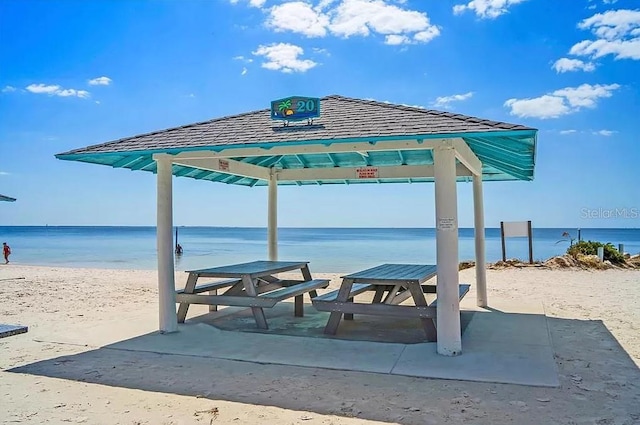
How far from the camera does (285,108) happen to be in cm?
648

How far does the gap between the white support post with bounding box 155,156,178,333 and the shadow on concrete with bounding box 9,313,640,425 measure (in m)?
1.00

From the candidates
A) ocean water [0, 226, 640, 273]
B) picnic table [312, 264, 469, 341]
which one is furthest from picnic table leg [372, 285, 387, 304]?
ocean water [0, 226, 640, 273]

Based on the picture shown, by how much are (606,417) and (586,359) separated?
184cm

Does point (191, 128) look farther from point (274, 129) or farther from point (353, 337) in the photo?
point (353, 337)

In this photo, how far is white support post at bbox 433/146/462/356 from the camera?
18.2 ft

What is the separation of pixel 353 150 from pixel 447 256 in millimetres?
1566

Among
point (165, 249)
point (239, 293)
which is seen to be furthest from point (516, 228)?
point (165, 249)

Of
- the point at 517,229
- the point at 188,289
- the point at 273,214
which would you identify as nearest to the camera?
the point at 188,289

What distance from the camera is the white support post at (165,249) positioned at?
6.80 m

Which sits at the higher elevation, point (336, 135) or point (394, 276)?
point (336, 135)

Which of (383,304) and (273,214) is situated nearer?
(383,304)

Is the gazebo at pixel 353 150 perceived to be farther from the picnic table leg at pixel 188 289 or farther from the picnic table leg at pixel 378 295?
the picnic table leg at pixel 378 295

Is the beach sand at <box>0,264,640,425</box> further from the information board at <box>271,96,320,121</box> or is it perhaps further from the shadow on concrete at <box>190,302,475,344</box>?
the information board at <box>271,96,320,121</box>

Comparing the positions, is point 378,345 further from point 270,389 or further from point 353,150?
point 353,150
